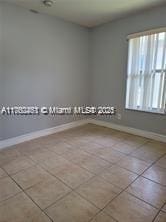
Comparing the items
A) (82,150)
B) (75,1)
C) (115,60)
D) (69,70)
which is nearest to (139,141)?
(82,150)

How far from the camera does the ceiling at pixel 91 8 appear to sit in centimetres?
266

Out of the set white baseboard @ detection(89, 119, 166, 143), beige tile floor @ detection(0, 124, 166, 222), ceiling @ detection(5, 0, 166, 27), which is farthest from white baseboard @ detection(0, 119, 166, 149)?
ceiling @ detection(5, 0, 166, 27)

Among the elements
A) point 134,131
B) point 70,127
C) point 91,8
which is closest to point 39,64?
point 91,8

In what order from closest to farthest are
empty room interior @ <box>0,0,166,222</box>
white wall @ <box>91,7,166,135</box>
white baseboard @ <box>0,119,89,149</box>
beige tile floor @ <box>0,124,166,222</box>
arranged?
1. beige tile floor @ <box>0,124,166,222</box>
2. empty room interior @ <box>0,0,166,222</box>
3. white baseboard @ <box>0,119,89,149</box>
4. white wall @ <box>91,7,166,135</box>

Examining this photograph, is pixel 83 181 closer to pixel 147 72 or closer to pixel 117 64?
pixel 147 72

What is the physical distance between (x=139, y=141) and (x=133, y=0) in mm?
2404

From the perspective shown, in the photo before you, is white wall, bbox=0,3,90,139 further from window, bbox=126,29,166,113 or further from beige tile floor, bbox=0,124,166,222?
window, bbox=126,29,166,113

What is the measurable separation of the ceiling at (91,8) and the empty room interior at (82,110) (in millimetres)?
17

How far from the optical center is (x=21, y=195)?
172 cm

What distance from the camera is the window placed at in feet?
9.74

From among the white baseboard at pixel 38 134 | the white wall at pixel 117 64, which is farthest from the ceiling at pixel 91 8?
the white baseboard at pixel 38 134

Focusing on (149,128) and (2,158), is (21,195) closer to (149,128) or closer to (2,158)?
(2,158)

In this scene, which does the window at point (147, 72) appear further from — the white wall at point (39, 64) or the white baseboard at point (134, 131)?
the white wall at point (39, 64)

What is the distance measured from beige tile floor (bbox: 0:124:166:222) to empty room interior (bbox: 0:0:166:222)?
0.01 meters
